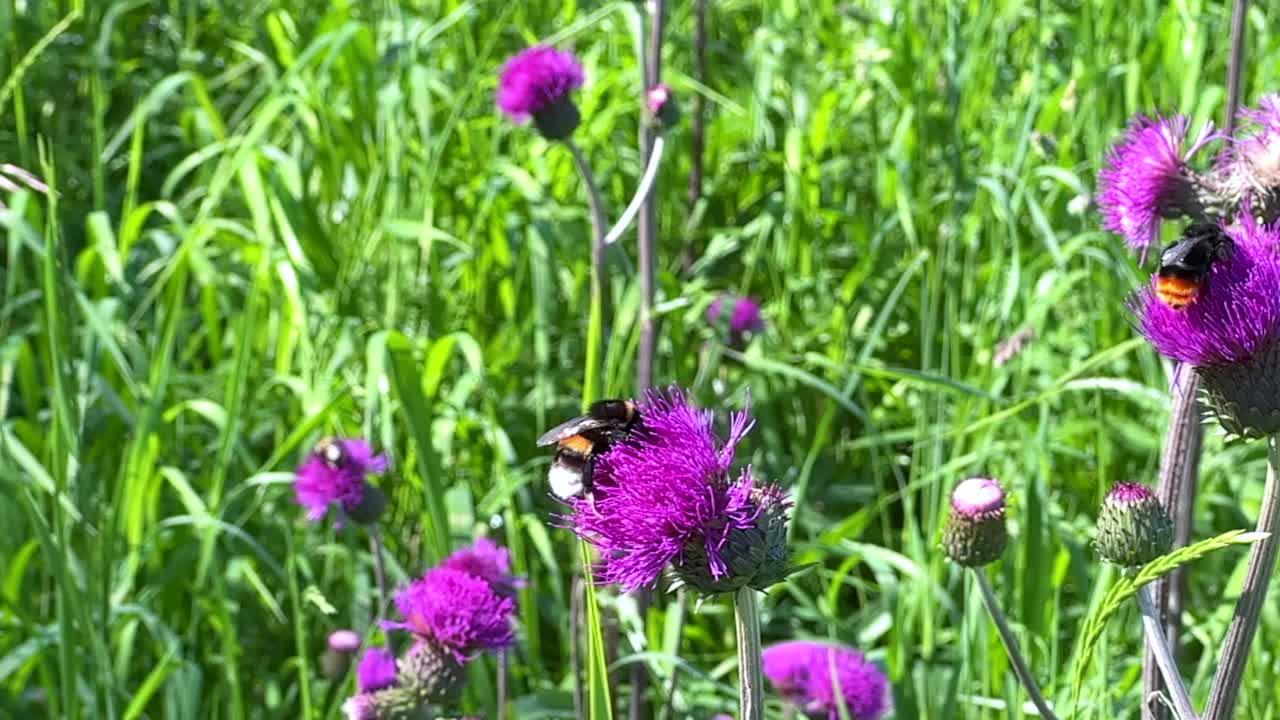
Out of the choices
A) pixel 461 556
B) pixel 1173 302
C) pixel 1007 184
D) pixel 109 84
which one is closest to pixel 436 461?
pixel 461 556

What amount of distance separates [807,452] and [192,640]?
146 centimetres

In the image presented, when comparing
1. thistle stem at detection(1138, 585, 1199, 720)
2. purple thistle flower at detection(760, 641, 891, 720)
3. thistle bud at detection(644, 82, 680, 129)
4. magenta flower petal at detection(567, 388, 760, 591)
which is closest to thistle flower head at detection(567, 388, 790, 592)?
magenta flower petal at detection(567, 388, 760, 591)

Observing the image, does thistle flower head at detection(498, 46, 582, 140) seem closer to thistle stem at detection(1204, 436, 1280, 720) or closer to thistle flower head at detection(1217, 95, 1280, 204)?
thistle flower head at detection(1217, 95, 1280, 204)

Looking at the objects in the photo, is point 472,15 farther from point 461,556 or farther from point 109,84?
point 461,556

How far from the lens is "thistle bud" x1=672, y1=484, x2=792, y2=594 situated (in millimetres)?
1260

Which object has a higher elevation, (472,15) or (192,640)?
(472,15)

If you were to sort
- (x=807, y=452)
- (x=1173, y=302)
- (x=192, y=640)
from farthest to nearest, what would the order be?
(x=807, y=452)
(x=192, y=640)
(x=1173, y=302)

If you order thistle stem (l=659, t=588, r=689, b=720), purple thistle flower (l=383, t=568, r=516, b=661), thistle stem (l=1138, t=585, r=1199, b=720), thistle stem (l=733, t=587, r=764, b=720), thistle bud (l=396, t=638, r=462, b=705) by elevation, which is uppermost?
thistle stem (l=733, t=587, r=764, b=720)

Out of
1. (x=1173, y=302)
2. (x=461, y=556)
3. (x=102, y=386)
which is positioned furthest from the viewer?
(x=102, y=386)

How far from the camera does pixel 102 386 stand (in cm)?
292

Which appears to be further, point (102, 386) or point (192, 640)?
point (102, 386)

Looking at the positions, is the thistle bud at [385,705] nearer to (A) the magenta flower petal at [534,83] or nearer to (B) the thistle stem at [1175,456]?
(B) the thistle stem at [1175,456]

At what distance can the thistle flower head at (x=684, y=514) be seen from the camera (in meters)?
1.25

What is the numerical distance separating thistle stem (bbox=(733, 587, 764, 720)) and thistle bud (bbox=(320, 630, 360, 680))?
125cm
